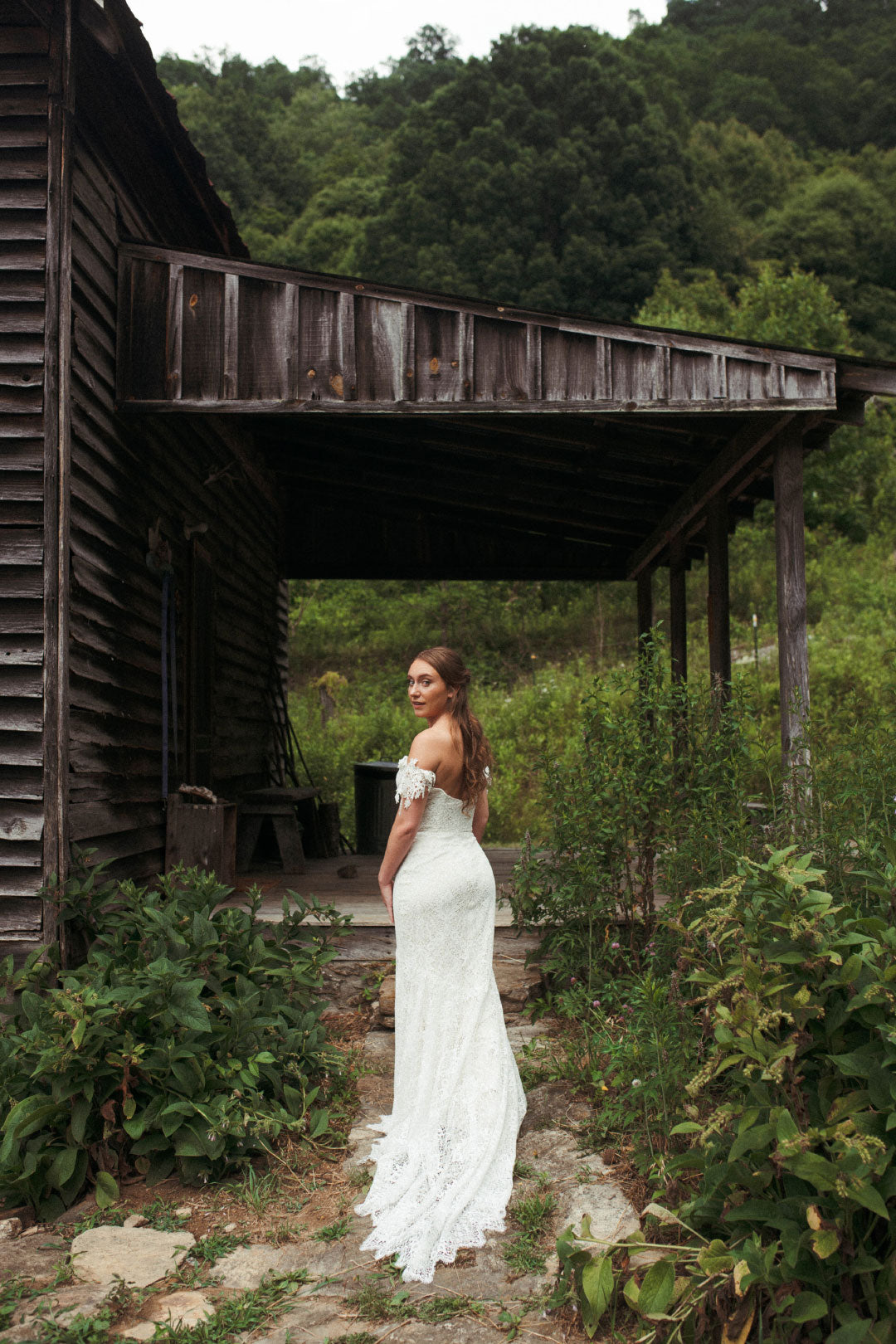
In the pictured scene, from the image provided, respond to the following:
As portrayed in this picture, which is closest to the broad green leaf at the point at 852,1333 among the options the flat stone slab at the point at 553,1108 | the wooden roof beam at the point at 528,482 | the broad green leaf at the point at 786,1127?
the broad green leaf at the point at 786,1127

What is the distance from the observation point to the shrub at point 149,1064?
3.57 m

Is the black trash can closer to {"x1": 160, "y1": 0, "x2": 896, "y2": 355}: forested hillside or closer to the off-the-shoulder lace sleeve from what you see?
the off-the-shoulder lace sleeve

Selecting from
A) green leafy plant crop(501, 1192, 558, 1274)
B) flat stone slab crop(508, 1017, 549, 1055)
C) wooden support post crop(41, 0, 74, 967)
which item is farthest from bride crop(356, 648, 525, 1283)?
wooden support post crop(41, 0, 74, 967)

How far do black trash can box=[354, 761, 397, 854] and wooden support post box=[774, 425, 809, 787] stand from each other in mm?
4338

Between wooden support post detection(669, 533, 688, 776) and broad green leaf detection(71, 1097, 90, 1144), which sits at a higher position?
wooden support post detection(669, 533, 688, 776)

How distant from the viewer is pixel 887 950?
7.91 ft

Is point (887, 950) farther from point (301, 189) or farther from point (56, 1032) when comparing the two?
point (301, 189)

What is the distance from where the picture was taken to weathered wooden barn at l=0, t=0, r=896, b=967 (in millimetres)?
4668

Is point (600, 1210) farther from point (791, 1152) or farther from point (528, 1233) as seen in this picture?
→ point (791, 1152)

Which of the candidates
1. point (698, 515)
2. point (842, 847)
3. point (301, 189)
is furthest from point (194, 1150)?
point (301, 189)

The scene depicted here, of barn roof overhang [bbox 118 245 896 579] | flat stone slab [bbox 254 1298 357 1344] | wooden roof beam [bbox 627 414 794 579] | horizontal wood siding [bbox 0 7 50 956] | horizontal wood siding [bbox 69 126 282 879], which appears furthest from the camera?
wooden roof beam [bbox 627 414 794 579]

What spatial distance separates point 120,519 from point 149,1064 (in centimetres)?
295

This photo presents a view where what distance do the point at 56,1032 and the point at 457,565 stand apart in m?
7.69

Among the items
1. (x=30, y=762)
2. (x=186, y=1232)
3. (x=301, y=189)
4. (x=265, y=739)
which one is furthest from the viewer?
(x=301, y=189)
